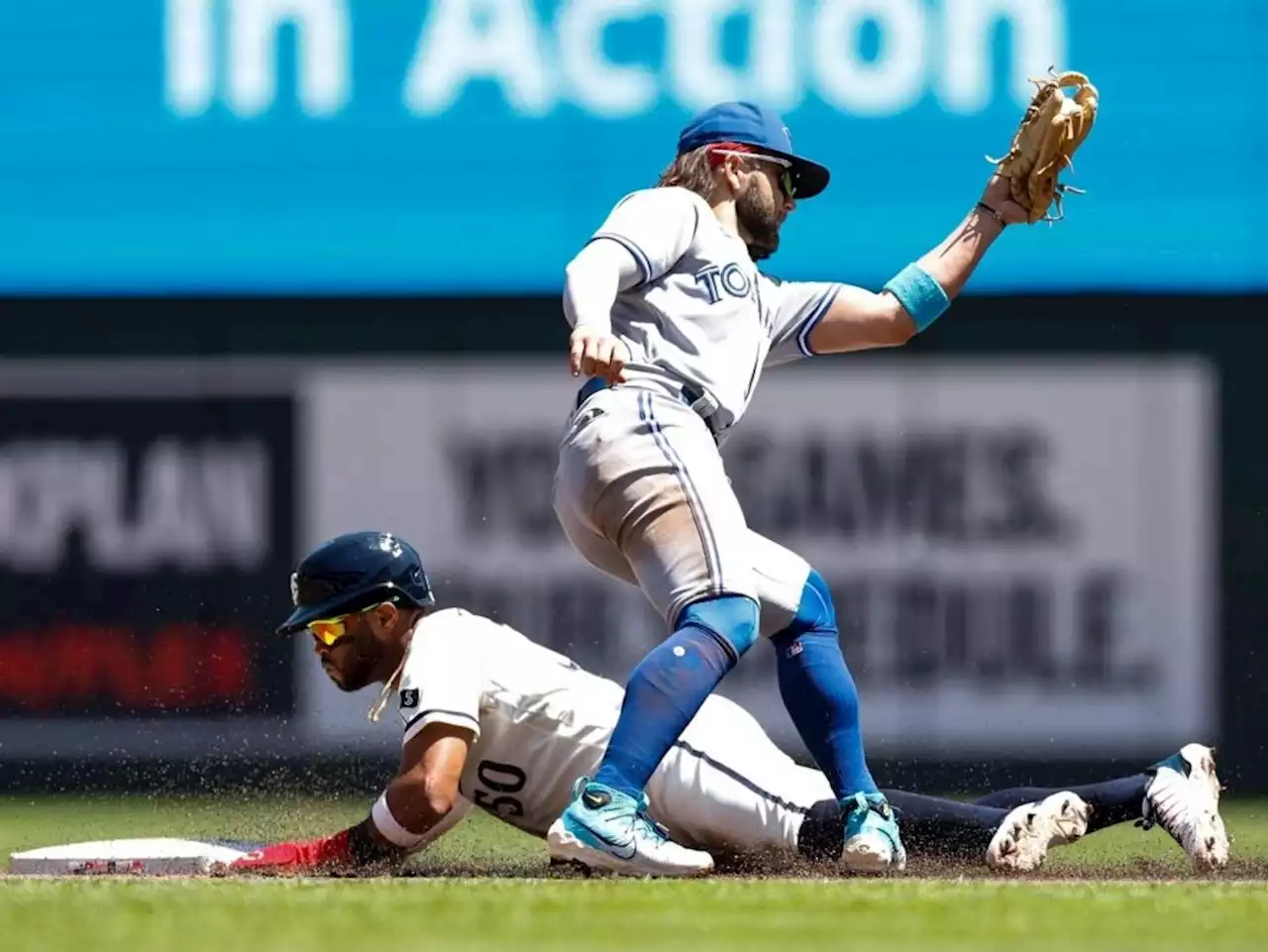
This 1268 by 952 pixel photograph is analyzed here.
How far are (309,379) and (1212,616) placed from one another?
4387mm

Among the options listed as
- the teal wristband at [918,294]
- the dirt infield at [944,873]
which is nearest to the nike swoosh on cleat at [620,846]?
the dirt infield at [944,873]

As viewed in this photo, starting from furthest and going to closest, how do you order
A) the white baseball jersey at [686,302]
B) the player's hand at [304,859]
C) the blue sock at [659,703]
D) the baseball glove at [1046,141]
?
1. the baseball glove at [1046,141]
2. the white baseball jersey at [686,302]
3. the player's hand at [304,859]
4. the blue sock at [659,703]

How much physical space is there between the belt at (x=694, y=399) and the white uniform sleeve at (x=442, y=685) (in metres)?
0.57

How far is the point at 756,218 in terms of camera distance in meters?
5.28

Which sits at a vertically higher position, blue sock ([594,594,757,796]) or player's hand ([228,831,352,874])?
blue sock ([594,594,757,796])

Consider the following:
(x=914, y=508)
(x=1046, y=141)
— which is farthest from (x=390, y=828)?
(x=914, y=508)

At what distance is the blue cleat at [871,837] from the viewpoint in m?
4.64

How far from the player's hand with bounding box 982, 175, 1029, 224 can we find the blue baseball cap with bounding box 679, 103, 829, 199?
415mm

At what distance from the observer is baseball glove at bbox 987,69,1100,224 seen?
17.5 feet

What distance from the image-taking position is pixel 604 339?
4516 millimetres

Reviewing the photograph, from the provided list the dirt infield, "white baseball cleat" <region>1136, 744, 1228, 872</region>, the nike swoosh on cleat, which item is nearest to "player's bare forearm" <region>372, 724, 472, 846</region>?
the dirt infield

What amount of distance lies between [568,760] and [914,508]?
22.6 feet

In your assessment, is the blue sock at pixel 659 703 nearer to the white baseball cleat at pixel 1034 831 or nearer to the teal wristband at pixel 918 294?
the white baseball cleat at pixel 1034 831

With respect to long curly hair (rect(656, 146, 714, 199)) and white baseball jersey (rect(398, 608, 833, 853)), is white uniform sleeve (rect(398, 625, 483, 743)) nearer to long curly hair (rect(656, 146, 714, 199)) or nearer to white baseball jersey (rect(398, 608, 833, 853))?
white baseball jersey (rect(398, 608, 833, 853))
